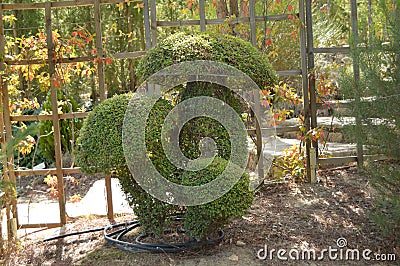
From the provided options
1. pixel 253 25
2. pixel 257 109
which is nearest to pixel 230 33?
pixel 253 25

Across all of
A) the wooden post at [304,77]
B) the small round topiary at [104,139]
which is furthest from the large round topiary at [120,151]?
the wooden post at [304,77]

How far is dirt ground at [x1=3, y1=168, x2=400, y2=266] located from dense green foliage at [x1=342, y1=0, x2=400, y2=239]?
32cm

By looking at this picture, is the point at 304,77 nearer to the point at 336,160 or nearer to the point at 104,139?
the point at 336,160

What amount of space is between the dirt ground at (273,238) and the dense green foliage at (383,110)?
1.04 feet

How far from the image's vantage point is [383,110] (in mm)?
3314

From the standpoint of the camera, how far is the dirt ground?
11.3 ft

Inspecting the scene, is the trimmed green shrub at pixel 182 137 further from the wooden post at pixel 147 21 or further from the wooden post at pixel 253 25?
the wooden post at pixel 253 25

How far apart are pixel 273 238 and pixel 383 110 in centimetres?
117

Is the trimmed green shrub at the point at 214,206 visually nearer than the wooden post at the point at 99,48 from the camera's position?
Yes

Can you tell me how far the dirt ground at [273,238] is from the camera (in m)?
3.44

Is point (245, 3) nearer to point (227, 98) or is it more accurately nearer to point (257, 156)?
point (257, 156)

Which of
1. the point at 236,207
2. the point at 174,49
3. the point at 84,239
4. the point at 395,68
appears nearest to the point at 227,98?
the point at 174,49

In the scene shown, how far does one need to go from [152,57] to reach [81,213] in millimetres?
2073

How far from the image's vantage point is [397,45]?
3.23 metres
